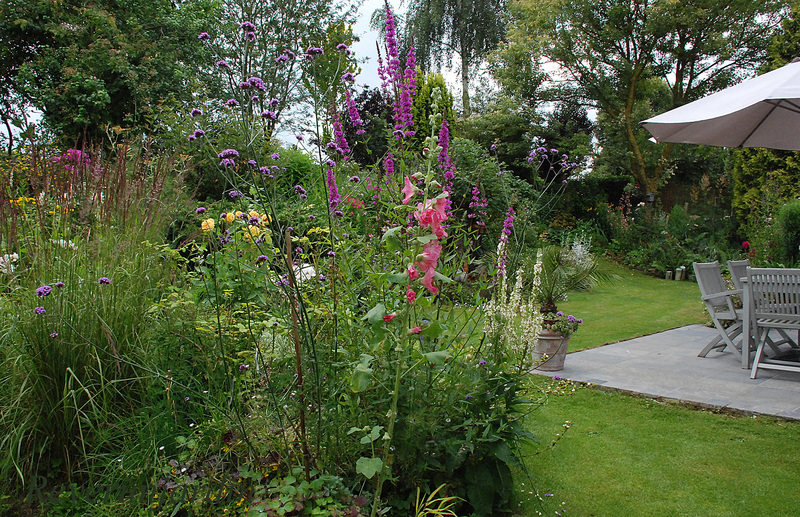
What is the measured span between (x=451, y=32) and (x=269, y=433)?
72.3ft

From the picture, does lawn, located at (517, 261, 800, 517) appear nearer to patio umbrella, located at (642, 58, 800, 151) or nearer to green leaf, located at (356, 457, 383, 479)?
green leaf, located at (356, 457, 383, 479)

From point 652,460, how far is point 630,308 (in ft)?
16.9

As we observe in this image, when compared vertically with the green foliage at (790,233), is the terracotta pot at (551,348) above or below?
below

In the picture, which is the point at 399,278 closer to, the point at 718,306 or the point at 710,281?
the point at 710,281

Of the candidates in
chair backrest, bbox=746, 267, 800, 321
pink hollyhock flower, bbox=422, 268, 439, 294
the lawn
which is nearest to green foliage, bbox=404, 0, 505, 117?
chair backrest, bbox=746, 267, 800, 321

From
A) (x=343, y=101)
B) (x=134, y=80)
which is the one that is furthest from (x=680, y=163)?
(x=343, y=101)

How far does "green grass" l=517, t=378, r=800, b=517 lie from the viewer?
2.44 meters

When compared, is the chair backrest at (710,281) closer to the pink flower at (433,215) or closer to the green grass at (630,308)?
the green grass at (630,308)

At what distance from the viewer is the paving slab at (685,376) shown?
146 inches

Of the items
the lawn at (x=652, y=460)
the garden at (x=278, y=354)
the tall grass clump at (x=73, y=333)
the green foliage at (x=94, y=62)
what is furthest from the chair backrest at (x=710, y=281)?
the green foliage at (x=94, y=62)

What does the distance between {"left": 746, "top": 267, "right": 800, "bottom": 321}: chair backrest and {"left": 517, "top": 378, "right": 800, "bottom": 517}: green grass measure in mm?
1184

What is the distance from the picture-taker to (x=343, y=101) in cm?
277

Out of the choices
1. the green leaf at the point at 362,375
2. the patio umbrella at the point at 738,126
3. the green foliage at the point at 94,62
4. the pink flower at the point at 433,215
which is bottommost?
the green leaf at the point at 362,375

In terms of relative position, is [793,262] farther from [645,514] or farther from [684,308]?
[645,514]
